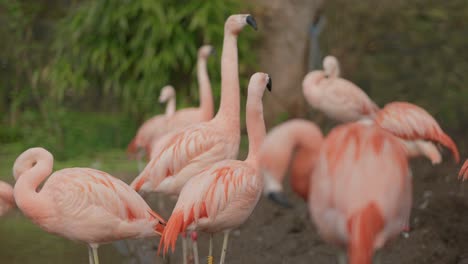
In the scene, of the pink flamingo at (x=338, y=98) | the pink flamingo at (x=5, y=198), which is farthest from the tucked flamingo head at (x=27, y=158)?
the pink flamingo at (x=338, y=98)

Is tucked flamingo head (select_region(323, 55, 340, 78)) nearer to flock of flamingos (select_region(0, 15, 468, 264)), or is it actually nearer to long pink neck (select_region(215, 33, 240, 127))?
flock of flamingos (select_region(0, 15, 468, 264))

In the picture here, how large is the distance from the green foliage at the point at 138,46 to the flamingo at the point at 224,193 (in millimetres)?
4670

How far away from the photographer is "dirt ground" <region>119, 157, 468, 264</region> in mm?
4355

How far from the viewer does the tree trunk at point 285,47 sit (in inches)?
355

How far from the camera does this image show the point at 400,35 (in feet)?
28.3

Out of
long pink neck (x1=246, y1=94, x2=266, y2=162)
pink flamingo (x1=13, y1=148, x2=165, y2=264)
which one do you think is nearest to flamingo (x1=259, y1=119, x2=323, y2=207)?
long pink neck (x1=246, y1=94, x2=266, y2=162)

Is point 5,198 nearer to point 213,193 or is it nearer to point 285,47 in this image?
point 213,193

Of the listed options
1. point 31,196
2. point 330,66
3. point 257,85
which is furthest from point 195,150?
point 330,66

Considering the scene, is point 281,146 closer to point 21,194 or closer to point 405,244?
point 21,194

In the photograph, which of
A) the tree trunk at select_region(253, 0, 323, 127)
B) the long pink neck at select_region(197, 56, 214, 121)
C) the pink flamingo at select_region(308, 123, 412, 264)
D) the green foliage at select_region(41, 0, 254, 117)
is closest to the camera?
the pink flamingo at select_region(308, 123, 412, 264)

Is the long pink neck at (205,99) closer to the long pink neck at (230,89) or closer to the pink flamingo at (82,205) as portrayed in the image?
the long pink neck at (230,89)

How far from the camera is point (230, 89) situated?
171 inches

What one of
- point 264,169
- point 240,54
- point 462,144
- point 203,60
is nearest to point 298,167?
point 264,169

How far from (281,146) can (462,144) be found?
221 inches
